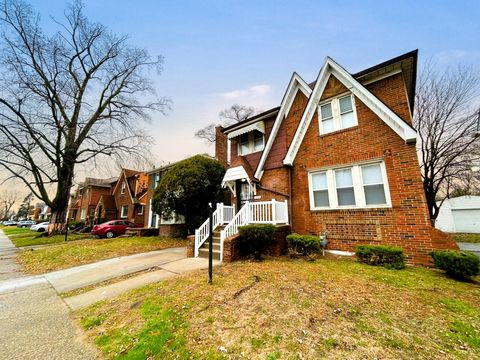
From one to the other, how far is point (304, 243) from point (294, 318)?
453cm

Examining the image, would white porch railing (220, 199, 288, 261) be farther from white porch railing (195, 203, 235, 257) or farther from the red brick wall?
white porch railing (195, 203, 235, 257)

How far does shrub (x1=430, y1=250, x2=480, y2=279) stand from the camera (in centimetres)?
513

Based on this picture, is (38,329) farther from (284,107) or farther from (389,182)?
(284,107)

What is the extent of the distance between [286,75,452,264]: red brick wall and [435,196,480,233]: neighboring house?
70.6 feet

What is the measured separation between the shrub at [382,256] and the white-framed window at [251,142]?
7.20 metres

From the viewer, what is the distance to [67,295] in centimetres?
549

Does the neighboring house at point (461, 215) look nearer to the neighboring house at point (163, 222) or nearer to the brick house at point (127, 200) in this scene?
the neighboring house at point (163, 222)

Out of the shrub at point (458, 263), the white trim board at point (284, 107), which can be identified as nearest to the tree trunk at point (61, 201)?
the white trim board at point (284, 107)

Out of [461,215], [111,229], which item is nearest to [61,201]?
[111,229]

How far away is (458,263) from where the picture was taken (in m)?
5.28

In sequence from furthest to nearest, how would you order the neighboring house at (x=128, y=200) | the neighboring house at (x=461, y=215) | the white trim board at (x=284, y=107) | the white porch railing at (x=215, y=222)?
the neighboring house at (x=128, y=200) < the neighboring house at (x=461, y=215) < the white trim board at (x=284, y=107) < the white porch railing at (x=215, y=222)

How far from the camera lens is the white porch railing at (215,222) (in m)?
8.85

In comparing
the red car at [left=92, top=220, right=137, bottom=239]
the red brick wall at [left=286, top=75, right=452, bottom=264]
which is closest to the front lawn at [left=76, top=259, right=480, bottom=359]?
the red brick wall at [left=286, top=75, right=452, bottom=264]

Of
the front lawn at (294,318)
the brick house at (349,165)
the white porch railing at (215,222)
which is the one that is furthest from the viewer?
the white porch railing at (215,222)
